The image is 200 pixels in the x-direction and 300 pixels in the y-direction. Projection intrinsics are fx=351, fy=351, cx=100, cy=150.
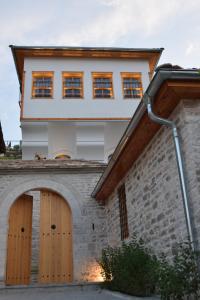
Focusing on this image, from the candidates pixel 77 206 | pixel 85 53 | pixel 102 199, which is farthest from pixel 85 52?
pixel 77 206

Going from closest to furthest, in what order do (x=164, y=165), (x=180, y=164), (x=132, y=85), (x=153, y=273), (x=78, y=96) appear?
(x=180, y=164) → (x=153, y=273) → (x=164, y=165) → (x=78, y=96) → (x=132, y=85)

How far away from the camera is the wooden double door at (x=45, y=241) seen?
36.4ft

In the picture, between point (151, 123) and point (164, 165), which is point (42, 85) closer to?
point (151, 123)

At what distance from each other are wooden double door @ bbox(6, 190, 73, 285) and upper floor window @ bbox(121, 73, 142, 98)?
21.4 ft

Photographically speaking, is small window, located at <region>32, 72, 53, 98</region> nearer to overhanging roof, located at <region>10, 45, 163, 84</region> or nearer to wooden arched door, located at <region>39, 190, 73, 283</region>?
overhanging roof, located at <region>10, 45, 163, 84</region>

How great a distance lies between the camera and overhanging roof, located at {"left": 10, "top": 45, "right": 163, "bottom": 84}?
16.3m

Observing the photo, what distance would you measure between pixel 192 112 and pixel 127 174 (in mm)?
3556

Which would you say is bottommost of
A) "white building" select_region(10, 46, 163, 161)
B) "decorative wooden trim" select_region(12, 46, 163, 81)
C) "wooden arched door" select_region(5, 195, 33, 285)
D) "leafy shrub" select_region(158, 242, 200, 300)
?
"leafy shrub" select_region(158, 242, 200, 300)

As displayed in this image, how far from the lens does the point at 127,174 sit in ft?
27.8

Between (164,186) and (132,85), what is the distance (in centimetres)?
1112

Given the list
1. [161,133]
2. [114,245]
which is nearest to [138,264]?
[161,133]

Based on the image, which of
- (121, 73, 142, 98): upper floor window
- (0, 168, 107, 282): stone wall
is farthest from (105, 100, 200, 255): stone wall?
(121, 73, 142, 98): upper floor window

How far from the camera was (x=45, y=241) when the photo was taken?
11.4 m

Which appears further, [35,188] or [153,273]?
[35,188]
